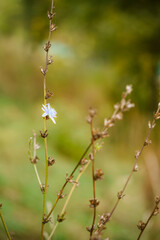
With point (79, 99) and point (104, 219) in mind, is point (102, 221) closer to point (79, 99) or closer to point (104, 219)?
point (104, 219)

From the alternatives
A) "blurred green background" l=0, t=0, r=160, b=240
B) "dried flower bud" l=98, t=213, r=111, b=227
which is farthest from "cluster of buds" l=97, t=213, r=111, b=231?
"blurred green background" l=0, t=0, r=160, b=240

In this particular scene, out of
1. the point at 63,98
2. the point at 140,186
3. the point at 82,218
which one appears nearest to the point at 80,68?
the point at 63,98

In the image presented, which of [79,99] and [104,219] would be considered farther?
[79,99]

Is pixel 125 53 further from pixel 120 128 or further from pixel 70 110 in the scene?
pixel 70 110

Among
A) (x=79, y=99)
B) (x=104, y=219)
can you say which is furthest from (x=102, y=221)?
(x=79, y=99)

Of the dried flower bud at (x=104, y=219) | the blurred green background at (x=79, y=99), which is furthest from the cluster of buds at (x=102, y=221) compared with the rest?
the blurred green background at (x=79, y=99)

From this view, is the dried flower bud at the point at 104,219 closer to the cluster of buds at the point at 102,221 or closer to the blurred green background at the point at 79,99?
the cluster of buds at the point at 102,221

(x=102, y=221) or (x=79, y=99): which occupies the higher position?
(x=79, y=99)

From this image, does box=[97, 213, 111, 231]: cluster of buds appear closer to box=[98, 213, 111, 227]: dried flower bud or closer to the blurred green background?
box=[98, 213, 111, 227]: dried flower bud
